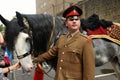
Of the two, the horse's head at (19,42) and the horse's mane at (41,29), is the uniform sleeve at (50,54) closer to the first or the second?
the horse's head at (19,42)

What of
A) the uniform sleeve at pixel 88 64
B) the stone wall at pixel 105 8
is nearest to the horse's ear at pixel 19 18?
the uniform sleeve at pixel 88 64

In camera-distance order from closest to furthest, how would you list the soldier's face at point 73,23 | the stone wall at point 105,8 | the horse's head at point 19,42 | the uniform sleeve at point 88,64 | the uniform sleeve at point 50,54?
1. the uniform sleeve at point 88,64
2. the soldier's face at point 73,23
3. the uniform sleeve at point 50,54
4. the horse's head at point 19,42
5. the stone wall at point 105,8

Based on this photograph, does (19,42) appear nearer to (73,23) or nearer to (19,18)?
(19,18)

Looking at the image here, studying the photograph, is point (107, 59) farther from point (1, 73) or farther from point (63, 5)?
point (63, 5)

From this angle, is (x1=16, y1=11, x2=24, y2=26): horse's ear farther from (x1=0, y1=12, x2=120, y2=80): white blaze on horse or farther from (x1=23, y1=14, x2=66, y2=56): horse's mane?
(x1=23, y1=14, x2=66, y2=56): horse's mane

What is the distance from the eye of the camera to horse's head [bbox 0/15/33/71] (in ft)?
13.3

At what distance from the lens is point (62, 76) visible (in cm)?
349

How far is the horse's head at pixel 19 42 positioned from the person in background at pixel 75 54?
2.25 ft

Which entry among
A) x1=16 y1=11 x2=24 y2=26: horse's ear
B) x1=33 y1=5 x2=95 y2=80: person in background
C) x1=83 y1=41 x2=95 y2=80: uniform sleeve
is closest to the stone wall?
x1=16 y1=11 x2=24 y2=26: horse's ear

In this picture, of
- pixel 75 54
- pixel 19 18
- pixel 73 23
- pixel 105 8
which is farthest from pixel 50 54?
pixel 105 8

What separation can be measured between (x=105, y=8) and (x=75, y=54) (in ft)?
58.5

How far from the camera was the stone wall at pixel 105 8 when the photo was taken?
19.1 metres

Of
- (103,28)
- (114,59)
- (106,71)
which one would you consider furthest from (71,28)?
(106,71)

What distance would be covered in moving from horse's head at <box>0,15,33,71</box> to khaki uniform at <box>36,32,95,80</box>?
0.69 m
